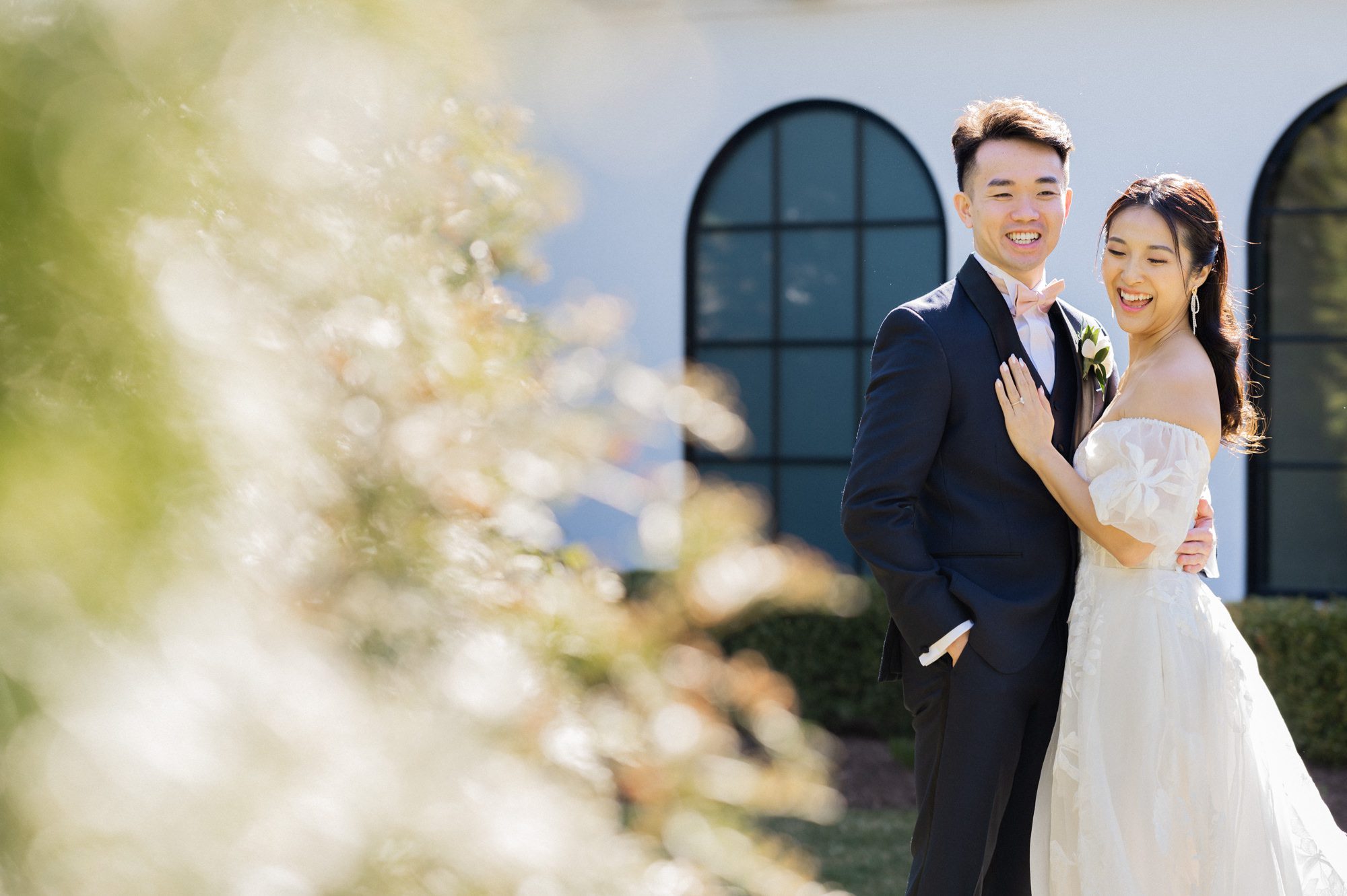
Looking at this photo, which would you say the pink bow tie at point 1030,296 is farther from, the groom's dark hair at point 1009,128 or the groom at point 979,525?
the groom's dark hair at point 1009,128

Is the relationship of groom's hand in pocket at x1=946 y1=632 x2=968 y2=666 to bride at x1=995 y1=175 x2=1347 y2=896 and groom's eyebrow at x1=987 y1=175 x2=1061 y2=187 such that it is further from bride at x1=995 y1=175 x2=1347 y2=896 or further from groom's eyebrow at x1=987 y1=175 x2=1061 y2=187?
groom's eyebrow at x1=987 y1=175 x2=1061 y2=187

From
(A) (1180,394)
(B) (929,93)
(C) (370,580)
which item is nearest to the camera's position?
(C) (370,580)

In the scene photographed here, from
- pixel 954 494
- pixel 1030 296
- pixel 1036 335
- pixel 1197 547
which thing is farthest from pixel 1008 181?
pixel 1197 547

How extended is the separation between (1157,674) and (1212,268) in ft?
3.69

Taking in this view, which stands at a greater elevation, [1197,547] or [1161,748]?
[1197,547]

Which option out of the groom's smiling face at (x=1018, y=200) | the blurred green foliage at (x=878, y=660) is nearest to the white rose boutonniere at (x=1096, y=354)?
the groom's smiling face at (x=1018, y=200)

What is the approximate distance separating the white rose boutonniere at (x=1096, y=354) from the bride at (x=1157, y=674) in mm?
87

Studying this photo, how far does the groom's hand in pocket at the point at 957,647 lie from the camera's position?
3055mm

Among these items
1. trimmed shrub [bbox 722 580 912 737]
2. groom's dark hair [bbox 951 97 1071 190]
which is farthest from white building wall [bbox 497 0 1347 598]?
groom's dark hair [bbox 951 97 1071 190]

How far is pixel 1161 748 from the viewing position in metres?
3.05

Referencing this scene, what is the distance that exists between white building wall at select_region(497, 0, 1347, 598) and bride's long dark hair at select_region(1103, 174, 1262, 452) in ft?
12.2

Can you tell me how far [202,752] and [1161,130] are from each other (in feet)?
25.2

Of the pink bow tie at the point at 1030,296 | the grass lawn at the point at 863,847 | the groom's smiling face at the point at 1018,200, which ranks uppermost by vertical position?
the groom's smiling face at the point at 1018,200

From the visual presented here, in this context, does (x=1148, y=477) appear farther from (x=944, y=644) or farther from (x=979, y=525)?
(x=944, y=644)
